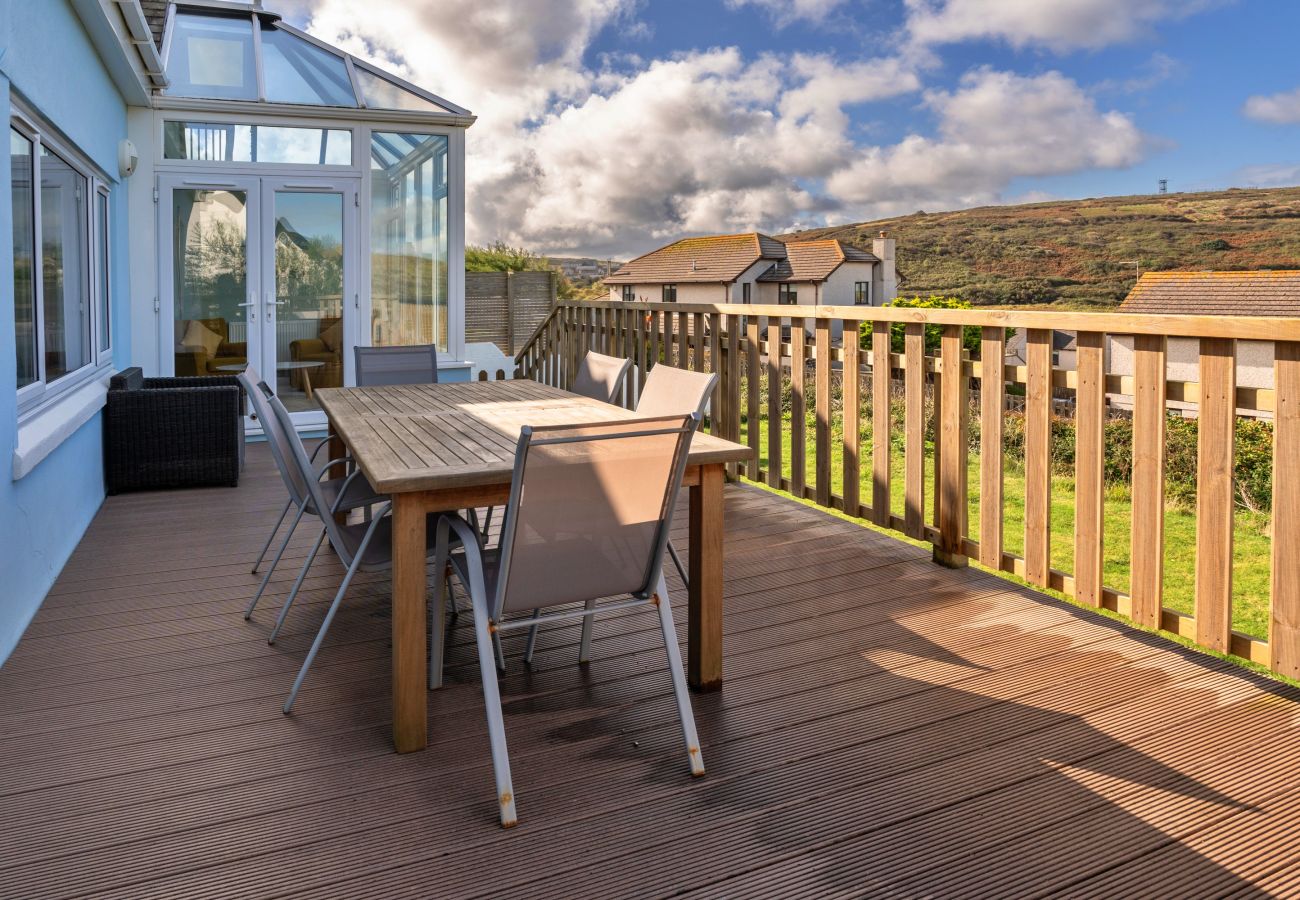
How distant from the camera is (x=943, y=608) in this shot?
355 cm

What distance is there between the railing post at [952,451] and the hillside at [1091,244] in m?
29.0

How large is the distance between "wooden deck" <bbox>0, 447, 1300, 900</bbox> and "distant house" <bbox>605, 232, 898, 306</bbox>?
1278 inches

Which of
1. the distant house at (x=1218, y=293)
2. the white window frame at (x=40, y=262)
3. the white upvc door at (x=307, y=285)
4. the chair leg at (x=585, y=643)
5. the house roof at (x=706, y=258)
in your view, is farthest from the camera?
the house roof at (x=706, y=258)

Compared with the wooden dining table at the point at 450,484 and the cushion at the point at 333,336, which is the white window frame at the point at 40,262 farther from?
the cushion at the point at 333,336

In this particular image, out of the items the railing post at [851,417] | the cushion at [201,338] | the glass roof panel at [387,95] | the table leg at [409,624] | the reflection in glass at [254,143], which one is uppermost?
the glass roof panel at [387,95]

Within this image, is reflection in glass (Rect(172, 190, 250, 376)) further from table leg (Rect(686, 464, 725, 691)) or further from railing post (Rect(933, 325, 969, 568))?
table leg (Rect(686, 464, 725, 691))

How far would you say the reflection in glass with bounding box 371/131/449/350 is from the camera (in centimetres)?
816

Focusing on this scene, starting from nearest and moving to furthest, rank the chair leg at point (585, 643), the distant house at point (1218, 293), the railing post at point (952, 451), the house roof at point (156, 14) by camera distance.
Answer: the chair leg at point (585, 643)
the railing post at point (952, 451)
the house roof at point (156, 14)
the distant house at point (1218, 293)

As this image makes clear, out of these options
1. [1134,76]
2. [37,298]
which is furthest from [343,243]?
[1134,76]

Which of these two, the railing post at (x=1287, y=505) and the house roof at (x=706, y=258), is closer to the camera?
the railing post at (x=1287, y=505)

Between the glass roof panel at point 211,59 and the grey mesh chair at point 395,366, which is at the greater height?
the glass roof panel at point 211,59

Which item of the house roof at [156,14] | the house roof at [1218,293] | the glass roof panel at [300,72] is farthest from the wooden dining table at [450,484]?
the house roof at [1218,293]

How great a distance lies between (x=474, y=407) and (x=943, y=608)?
190 centimetres

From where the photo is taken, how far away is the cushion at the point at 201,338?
25.0 ft
